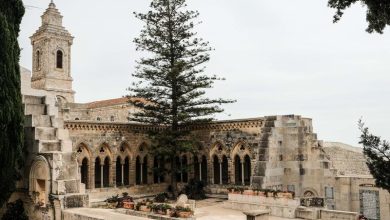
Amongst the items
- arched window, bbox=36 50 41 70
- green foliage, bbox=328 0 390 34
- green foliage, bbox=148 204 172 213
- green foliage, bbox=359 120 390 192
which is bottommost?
green foliage, bbox=148 204 172 213

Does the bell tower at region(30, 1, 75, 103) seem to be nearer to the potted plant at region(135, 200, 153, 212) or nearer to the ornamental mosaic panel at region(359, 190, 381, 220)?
the potted plant at region(135, 200, 153, 212)

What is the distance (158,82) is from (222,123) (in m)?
4.05

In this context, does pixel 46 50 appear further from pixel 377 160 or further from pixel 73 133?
pixel 377 160

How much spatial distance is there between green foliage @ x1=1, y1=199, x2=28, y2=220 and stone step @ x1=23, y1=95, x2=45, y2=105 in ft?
12.2

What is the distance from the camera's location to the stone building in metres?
14.6

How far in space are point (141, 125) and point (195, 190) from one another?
184 inches

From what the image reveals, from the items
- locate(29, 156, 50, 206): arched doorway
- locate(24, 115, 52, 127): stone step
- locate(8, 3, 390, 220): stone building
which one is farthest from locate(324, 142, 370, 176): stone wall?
locate(29, 156, 50, 206): arched doorway

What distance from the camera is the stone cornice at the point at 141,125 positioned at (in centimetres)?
2088

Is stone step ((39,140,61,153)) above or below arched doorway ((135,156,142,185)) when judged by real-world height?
above

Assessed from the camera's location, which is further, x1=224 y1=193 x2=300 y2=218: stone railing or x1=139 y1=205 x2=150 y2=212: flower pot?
x1=224 y1=193 x2=300 y2=218: stone railing

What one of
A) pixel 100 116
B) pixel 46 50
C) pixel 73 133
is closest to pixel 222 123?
pixel 73 133

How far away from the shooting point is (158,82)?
2211 centimetres

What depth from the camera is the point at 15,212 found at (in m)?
14.6

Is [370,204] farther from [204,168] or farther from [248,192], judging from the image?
[204,168]
